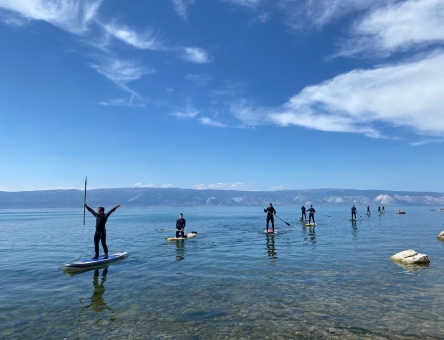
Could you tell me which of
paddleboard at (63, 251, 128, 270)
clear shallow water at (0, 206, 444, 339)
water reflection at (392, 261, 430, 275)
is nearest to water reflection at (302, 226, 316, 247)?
clear shallow water at (0, 206, 444, 339)

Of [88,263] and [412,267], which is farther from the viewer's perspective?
[88,263]

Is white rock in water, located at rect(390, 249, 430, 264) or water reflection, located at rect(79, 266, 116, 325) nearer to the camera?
water reflection, located at rect(79, 266, 116, 325)

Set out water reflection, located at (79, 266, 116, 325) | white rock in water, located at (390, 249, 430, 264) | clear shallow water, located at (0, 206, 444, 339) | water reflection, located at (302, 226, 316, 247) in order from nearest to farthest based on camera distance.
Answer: clear shallow water, located at (0, 206, 444, 339), water reflection, located at (79, 266, 116, 325), white rock in water, located at (390, 249, 430, 264), water reflection, located at (302, 226, 316, 247)

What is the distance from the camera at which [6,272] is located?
1855 cm

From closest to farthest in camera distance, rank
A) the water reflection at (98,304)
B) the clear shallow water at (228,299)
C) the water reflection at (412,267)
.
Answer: the clear shallow water at (228,299) < the water reflection at (98,304) < the water reflection at (412,267)

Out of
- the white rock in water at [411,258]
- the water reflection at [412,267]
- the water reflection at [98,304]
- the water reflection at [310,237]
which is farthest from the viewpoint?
the water reflection at [310,237]

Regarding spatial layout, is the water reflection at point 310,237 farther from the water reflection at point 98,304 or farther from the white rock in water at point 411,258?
the water reflection at point 98,304

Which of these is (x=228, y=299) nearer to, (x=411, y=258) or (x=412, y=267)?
(x=412, y=267)

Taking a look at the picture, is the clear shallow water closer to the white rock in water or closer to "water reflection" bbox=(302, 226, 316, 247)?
the white rock in water

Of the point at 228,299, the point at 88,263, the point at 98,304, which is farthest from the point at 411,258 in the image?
the point at 88,263

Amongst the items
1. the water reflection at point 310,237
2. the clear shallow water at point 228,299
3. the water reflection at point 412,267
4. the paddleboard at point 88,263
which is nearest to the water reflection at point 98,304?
the clear shallow water at point 228,299

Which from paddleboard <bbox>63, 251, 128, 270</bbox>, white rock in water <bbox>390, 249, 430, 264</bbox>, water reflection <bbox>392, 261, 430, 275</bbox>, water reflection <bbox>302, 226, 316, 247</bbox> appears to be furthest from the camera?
water reflection <bbox>302, 226, 316, 247</bbox>

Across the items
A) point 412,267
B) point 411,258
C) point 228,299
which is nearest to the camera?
point 228,299

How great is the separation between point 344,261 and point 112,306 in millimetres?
14600
